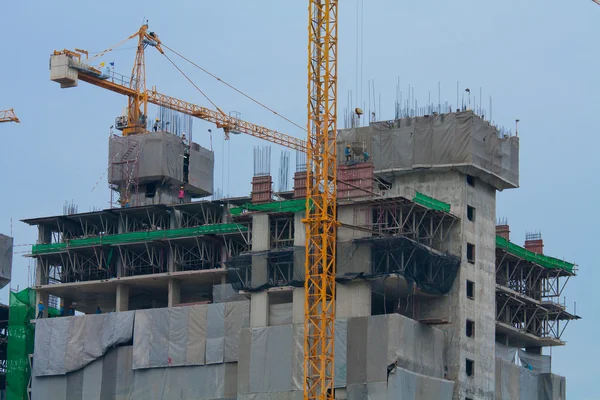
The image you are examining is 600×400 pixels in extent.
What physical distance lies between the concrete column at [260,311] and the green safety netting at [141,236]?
11.2 metres

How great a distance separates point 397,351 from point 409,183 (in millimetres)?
18358

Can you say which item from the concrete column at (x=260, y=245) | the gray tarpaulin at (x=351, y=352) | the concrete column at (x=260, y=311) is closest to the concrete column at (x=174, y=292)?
the concrete column at (x=260, y=311)

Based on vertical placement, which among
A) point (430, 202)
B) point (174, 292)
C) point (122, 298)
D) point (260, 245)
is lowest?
point (122, 298)

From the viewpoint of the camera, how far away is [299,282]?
127m

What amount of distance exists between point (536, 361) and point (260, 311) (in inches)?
1360

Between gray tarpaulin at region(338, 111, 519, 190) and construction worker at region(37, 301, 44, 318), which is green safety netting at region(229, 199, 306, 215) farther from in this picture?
construction worker at region(37, 301, 44, 318)

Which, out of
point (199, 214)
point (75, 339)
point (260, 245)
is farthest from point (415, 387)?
point (75, 339)

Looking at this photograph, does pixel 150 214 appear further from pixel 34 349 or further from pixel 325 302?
pixel 325 302

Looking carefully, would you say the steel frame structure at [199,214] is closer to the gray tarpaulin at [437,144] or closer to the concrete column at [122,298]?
the concrete column at [122,298]

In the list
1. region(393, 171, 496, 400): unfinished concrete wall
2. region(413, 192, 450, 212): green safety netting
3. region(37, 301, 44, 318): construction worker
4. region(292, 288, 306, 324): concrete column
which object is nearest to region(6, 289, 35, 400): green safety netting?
region(37, 301, 44, 318): construction worker

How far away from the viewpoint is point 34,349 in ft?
482

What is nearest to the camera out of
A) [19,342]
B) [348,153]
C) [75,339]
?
[348,153]

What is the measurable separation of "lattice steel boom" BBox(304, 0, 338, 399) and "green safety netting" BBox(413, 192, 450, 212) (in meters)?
7.32

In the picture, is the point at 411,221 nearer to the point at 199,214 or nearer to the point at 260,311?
the point at 260,311
